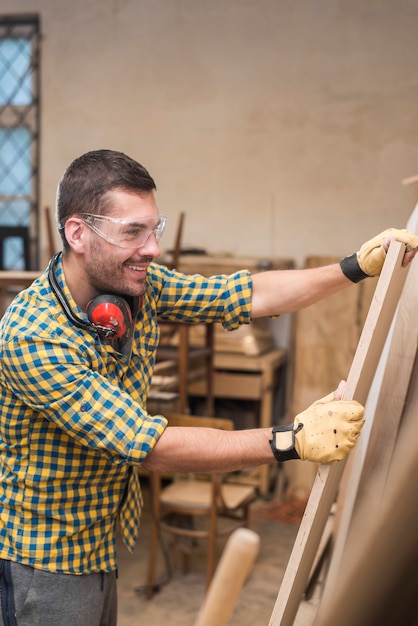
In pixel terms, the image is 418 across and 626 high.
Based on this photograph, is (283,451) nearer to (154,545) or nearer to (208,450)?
(208,450)

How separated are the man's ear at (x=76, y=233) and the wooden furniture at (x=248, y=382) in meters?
3.48

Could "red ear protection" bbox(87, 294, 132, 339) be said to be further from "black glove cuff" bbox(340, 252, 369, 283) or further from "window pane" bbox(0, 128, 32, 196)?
"window pane" bbox(0, 128, 32, 196)

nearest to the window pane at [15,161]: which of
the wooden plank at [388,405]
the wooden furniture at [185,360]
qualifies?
the wooden furniture at [185,360]

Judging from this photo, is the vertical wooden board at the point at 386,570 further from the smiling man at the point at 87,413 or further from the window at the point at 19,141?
the window at the point at 19,141

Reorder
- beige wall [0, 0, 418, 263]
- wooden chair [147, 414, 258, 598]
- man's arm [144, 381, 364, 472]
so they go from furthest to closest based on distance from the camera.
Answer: beige wall [0, 0, 418, 263] → wooden chair [147, 414, 258, 598] → man's arm [144, 381, 364, 472]

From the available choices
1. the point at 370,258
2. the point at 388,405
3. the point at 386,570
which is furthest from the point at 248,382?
the point at 386,570

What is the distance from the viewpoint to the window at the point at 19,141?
239 inches

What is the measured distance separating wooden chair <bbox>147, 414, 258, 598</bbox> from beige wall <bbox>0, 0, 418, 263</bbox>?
2.06 meters

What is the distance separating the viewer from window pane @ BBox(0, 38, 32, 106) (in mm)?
6098

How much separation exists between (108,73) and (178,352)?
2514mm

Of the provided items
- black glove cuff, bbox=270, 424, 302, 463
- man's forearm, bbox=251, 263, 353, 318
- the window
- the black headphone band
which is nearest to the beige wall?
the window

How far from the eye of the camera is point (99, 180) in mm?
1743

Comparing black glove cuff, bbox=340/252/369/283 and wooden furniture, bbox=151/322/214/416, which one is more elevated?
black glove cuff, bbox=340/252/369/283

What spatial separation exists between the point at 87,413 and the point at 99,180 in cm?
54
